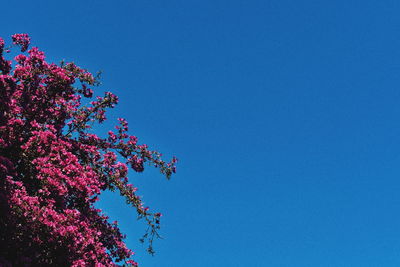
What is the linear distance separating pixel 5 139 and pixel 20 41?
12.9 ft

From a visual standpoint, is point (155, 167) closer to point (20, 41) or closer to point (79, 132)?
point (79, 132)

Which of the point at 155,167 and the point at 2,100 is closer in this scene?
the point at 2,100

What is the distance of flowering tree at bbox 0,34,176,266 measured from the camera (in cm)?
991

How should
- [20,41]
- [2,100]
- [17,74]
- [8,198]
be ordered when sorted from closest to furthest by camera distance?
1. [8,198]
2. [2,100]
3. [17,74]
4. [20,41]

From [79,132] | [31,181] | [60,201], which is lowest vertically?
[60,201]

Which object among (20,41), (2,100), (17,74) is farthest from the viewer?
(20,41)

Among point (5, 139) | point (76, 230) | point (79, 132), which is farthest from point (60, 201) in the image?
point (79, 132)

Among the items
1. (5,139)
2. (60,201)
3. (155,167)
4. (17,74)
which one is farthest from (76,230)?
(155,167)

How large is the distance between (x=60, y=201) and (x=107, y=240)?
3872 millimetres

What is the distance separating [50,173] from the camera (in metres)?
10.9

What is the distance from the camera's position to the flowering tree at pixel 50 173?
991cm

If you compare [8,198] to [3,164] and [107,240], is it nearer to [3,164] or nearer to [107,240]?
[3,164]

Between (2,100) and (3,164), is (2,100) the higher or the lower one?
the higher one

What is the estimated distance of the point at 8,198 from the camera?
32.0 feet
